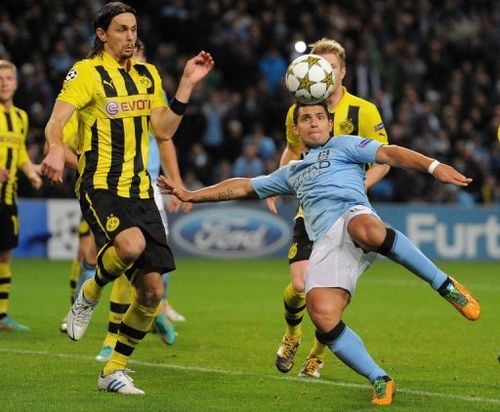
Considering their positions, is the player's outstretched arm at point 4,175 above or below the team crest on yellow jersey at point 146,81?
below

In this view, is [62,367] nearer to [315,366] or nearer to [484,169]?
[315,366]

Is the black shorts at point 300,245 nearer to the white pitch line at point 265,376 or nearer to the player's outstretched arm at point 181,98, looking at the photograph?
the white pitch line at point 265,376

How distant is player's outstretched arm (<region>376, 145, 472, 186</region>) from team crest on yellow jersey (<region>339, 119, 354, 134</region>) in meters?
1.54

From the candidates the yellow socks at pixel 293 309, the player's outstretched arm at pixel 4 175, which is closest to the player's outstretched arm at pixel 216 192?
the yellow socks at pixel 293 309

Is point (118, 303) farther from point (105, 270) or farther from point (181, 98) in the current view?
point (181, 98)

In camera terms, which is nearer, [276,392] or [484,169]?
[276,392]

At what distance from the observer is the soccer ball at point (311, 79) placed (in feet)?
24.5

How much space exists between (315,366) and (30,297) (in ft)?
20.7

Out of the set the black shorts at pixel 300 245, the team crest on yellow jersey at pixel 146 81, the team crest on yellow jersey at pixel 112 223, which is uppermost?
the team crest on yellow jersey at pixel 146 81

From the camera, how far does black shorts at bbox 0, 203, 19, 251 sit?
10.8 meters

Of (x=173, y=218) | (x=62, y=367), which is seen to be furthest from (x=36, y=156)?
(x=62, y=367)

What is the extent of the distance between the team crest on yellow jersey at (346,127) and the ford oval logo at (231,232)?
1096cm

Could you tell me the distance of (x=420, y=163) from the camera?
6.43 m

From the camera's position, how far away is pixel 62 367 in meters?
8.27
